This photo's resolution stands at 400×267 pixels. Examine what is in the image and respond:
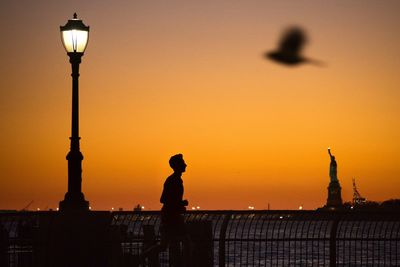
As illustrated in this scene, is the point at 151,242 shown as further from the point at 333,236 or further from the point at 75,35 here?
the point at 75,35

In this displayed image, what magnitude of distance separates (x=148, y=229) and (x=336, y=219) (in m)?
3.43

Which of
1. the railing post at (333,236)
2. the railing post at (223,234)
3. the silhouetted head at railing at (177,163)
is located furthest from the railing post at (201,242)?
the railing post at (333,236)

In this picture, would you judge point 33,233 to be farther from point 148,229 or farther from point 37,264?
point 148,229

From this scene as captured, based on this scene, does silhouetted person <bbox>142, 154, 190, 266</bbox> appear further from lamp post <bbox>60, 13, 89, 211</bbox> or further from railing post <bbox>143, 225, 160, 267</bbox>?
lamp post <bbox>60, 13, 89, 211</bbox>

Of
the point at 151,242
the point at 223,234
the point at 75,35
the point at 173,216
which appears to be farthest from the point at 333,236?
the point at 75,35

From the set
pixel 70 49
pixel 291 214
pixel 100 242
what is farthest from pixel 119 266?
pixel 70 49

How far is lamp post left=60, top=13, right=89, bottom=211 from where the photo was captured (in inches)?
658

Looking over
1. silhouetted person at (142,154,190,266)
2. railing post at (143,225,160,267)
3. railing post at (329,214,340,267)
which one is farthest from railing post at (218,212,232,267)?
railing post at (329,214,340,267)

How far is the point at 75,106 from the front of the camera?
701 inches

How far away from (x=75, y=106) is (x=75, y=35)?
147 cm

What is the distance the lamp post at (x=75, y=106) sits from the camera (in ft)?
54.9

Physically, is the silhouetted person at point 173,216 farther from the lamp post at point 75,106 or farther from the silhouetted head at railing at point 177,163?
the lamp post at point 75,106

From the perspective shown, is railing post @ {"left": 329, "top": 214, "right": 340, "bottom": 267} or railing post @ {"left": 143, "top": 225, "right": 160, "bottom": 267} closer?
railing post @ {"left": 143, "top": 225, "right": 160, "bottom": 267}

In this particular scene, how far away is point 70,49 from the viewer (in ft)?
59.4
